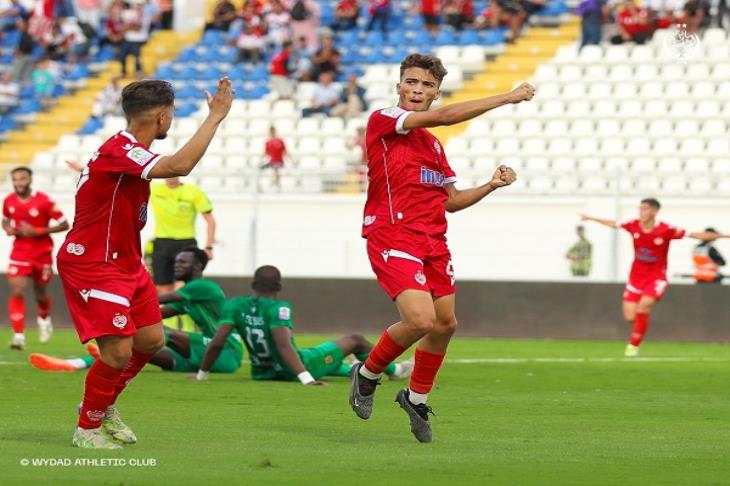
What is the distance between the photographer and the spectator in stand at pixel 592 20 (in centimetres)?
3148

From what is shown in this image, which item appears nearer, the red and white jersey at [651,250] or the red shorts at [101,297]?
the red shorts at [101,297]

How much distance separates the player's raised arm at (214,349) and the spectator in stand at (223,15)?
2370 centimetres

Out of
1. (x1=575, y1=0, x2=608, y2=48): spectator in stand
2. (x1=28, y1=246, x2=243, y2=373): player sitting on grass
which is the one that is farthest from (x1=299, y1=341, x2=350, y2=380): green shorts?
(x1=575, y1=0, x2=608, y2=48): spectator in stand

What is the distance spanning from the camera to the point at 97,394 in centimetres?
895

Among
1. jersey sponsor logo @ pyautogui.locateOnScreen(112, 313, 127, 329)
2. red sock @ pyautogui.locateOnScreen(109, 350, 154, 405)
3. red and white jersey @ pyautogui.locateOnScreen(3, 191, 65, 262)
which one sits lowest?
Result: red and white jersey @ pyautogui.locateOnScreen(3, 191, 65, 262)

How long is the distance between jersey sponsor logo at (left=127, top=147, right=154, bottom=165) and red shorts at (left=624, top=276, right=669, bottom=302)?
1312 centimetres

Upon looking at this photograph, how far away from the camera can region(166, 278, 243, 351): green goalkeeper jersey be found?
49.8 ft

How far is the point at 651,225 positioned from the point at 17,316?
8137mm

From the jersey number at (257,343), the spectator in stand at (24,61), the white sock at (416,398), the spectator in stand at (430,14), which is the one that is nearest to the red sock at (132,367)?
the white sock at (416,398)

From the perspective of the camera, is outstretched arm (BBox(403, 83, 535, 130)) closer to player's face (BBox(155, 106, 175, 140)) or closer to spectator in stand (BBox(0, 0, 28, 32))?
player's face (BBox(155, 106, 175, 140))

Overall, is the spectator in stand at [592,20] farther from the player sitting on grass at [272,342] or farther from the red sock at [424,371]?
the red sock at [424,371]

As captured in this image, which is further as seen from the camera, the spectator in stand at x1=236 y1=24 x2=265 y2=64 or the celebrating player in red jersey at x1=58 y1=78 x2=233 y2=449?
the spectator in stand at x1=236 y1=24 x2=265 y2=64

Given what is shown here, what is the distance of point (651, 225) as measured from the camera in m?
20.9

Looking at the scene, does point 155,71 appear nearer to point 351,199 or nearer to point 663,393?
point 351,199
